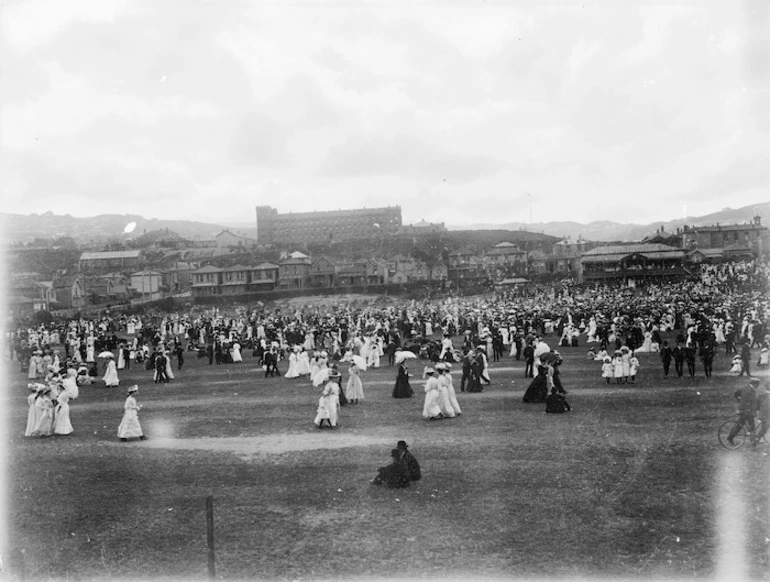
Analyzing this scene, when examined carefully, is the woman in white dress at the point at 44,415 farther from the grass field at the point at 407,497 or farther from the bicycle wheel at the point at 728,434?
the bicycle wheel at the point at 728,434

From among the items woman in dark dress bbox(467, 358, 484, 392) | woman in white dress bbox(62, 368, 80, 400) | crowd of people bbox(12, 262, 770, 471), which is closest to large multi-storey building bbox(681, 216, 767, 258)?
crowd of people bbox(12, 262, 770, 471)

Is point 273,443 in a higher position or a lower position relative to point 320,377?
lower

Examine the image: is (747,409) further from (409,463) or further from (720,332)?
(720,332)

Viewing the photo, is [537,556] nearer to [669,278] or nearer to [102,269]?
[669,278]

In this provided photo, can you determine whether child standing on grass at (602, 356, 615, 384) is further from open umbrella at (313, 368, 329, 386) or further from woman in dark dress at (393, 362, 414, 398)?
open umbrella at (313, 368, 329, 386)

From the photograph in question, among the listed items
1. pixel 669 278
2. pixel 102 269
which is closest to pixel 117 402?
pixel 669 278

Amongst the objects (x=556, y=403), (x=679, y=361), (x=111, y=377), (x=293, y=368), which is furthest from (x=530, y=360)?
(x=111, y=377)

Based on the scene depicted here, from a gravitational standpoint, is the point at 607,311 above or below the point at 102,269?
below
